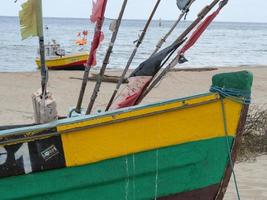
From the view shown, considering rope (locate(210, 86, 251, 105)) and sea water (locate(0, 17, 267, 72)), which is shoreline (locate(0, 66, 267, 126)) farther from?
rope (locate(210, 86, 251, 105))

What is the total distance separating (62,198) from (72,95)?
402 inches

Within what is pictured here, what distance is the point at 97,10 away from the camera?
4.68 m

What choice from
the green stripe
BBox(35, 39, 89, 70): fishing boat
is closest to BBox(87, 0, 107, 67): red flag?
the green stripe

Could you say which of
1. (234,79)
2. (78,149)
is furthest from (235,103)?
(78,149)

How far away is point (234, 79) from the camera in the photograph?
3.87 meters

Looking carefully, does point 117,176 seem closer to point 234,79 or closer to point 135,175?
point 135,175

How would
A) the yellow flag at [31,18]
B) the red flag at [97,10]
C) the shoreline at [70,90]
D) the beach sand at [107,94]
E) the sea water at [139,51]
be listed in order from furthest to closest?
1. the sea water at [139,51]
2. the shoreline at [70,90]
3. the beach sand at [107,94]
4. the red flag at [97,10]
5. the yellow flag at [31,18]

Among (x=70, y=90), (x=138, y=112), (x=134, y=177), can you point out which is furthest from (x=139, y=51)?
(x=138, y=112)

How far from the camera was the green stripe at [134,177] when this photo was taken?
3.75 m

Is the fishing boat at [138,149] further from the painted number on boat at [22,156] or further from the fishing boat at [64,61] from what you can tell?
the fishing boat at [64,61]

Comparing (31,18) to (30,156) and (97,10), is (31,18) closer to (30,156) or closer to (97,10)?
(97,10)

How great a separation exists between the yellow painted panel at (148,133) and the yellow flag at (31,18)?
2.93 ft

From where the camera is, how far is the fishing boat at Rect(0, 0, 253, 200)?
12.1ft

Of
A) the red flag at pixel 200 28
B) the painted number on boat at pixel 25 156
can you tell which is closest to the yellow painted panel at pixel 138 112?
the painted number on boat at pixel 25 156
